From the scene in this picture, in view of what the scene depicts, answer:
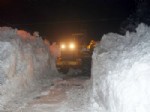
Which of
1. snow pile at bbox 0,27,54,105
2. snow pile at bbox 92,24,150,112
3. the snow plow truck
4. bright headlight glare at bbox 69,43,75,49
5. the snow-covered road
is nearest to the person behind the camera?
snow pile at bbox 92,24,150,112

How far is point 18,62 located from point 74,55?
29.9 feet

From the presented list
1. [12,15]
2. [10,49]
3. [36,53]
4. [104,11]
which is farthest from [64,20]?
[10,49]

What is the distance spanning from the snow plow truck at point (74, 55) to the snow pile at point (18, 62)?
10.2 ft

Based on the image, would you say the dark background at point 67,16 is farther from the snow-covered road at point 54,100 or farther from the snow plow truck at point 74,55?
the snow-covered road at point 54,100

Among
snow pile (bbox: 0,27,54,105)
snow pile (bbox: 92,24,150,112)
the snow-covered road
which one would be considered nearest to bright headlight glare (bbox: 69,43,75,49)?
snow pile (bbox: 0,27,54,105)

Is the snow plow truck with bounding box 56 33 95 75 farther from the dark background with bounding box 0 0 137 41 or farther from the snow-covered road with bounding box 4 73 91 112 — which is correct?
the dark background with bounding box 0 0 137 41

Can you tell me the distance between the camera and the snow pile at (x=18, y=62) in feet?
52.9

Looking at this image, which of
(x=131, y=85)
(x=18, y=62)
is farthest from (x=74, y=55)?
(x=131, y=85)

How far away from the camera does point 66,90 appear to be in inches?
701

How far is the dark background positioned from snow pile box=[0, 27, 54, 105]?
21855 millimetres

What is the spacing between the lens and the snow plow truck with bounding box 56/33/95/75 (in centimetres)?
2645

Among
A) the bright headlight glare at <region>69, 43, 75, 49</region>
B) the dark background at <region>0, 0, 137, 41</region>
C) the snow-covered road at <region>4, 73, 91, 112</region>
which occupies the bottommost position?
the snow-covered road at <region>4, 73, 91, 112</region>

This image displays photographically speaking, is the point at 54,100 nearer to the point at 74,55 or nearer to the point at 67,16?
the point at 74,55

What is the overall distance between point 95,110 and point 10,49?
7597 millimetres
